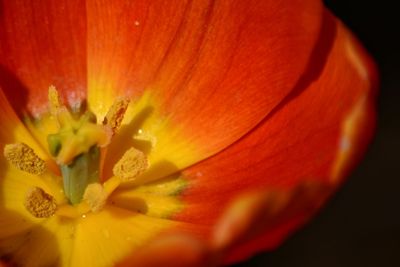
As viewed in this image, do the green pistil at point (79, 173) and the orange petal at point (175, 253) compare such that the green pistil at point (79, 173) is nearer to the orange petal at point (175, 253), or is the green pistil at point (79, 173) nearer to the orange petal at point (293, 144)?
the orange petal at point (293, 144)

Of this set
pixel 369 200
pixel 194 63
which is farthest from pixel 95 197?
pixel 369 200

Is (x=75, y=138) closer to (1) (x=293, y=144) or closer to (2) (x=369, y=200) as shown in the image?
(1) (x=293, y=144)

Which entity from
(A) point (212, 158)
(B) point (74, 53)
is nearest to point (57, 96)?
(B) point (74, 53)

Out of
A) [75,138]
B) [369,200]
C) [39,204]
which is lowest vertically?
[369,200]

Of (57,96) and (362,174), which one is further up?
(57,96)

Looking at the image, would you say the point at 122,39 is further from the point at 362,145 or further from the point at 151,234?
the point at 362,145

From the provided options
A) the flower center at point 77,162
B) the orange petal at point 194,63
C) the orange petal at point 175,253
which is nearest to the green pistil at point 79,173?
the flower center at point 77,162
